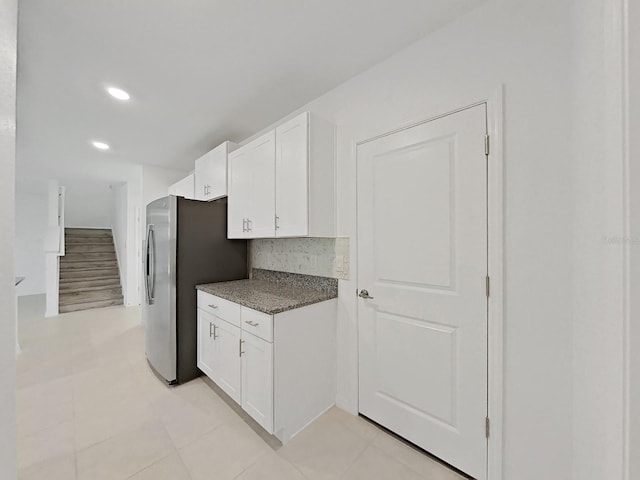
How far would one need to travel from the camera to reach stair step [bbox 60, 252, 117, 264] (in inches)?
252

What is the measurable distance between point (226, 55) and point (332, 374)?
2.37 m

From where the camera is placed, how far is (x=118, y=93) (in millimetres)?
2123

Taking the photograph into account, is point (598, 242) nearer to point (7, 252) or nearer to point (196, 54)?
point (7, 252)

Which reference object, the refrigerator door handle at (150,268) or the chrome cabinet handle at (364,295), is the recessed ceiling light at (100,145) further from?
the chrome cabinet handle at (364,295)

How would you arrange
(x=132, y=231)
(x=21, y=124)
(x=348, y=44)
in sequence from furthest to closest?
(x=132, y=231), (x=21, y=124), (x=348, y=44)

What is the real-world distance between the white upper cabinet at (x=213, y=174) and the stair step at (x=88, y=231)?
673 cm

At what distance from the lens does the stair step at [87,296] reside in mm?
5031

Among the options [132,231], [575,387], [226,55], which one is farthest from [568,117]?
[132,231]

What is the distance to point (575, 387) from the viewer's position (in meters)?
1.04

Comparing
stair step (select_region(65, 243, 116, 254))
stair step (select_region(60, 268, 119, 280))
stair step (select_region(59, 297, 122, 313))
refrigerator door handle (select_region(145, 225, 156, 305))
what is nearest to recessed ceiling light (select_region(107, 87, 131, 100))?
refrigerator door handle (select_region(145, 225, 156, 305))

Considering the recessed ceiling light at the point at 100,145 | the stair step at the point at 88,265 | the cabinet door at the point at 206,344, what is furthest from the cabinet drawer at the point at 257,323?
the stair step at the point at 88,265

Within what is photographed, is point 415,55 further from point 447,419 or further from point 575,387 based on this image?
point 447,419

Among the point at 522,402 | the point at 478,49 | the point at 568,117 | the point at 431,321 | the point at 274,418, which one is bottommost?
the point at 274,418

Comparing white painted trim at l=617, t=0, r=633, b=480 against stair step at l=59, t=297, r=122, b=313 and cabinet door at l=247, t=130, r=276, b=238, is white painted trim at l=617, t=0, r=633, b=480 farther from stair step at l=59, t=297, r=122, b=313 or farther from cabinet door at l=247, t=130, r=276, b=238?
stair step at l=59, t=297, r=122, b=313
